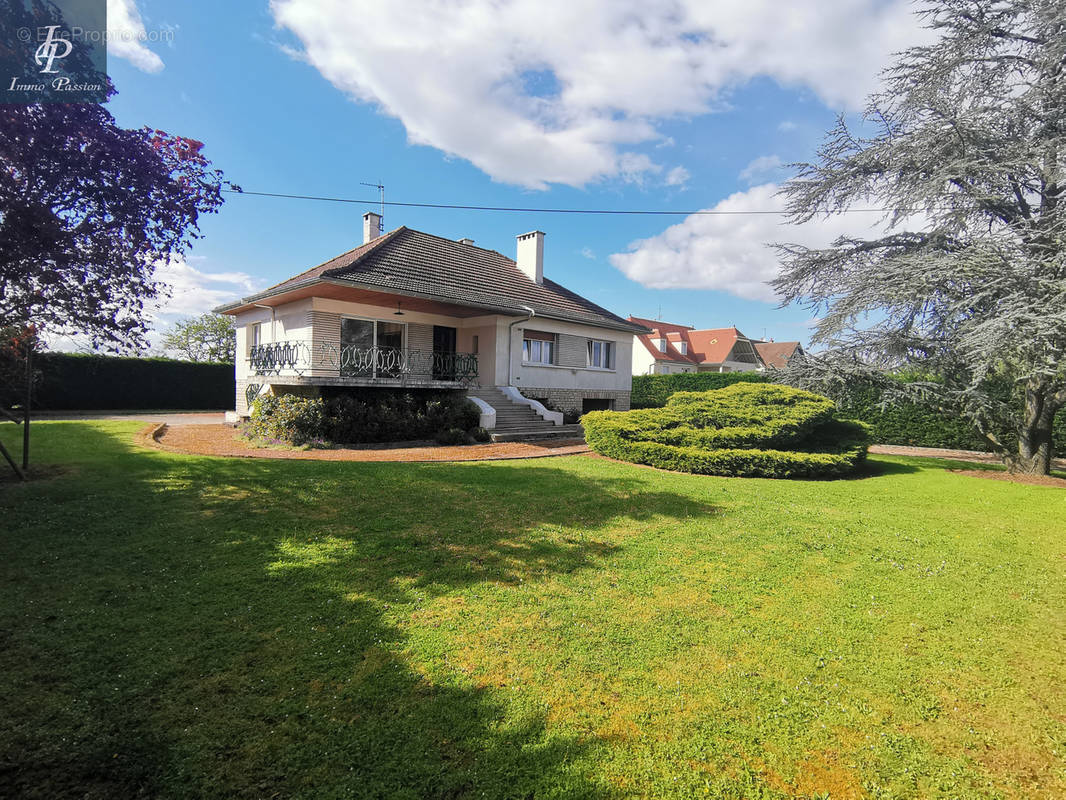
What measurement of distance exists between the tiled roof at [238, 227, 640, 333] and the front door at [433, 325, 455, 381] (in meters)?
1.86

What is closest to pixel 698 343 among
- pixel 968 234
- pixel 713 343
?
pixel 713 343

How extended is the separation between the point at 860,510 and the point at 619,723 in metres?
6.51

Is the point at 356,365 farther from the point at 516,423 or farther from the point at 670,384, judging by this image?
the point at 670,384

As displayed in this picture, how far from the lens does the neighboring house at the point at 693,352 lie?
145ft

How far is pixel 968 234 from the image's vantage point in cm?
1224

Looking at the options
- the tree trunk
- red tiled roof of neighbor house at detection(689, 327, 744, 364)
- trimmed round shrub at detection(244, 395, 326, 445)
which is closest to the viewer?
the tree trunk

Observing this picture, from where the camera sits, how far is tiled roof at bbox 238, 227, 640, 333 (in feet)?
45.4

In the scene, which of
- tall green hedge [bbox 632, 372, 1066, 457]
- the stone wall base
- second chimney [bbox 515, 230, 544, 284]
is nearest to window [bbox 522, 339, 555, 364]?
the stone wall base

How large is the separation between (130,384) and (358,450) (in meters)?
18.7

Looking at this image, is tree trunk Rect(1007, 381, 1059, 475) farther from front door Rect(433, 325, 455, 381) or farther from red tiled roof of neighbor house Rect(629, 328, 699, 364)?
red tiled roof of neighbor house Rect(629, 328, 699, 364)

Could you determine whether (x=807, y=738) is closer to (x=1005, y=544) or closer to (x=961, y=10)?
(x=1005, y=544)

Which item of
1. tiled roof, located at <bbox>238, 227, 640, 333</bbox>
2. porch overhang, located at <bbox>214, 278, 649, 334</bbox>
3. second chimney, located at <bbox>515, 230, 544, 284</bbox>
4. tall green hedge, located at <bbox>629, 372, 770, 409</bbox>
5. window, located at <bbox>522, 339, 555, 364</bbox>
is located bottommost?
tall green hedge, located at <bbox>629, 372, 770, 409</bbox>

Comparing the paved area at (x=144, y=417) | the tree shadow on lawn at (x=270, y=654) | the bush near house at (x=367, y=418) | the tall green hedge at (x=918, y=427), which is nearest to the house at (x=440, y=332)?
the bush near house at (x=367, y=418)

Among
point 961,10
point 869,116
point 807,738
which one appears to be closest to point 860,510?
point 807,738
